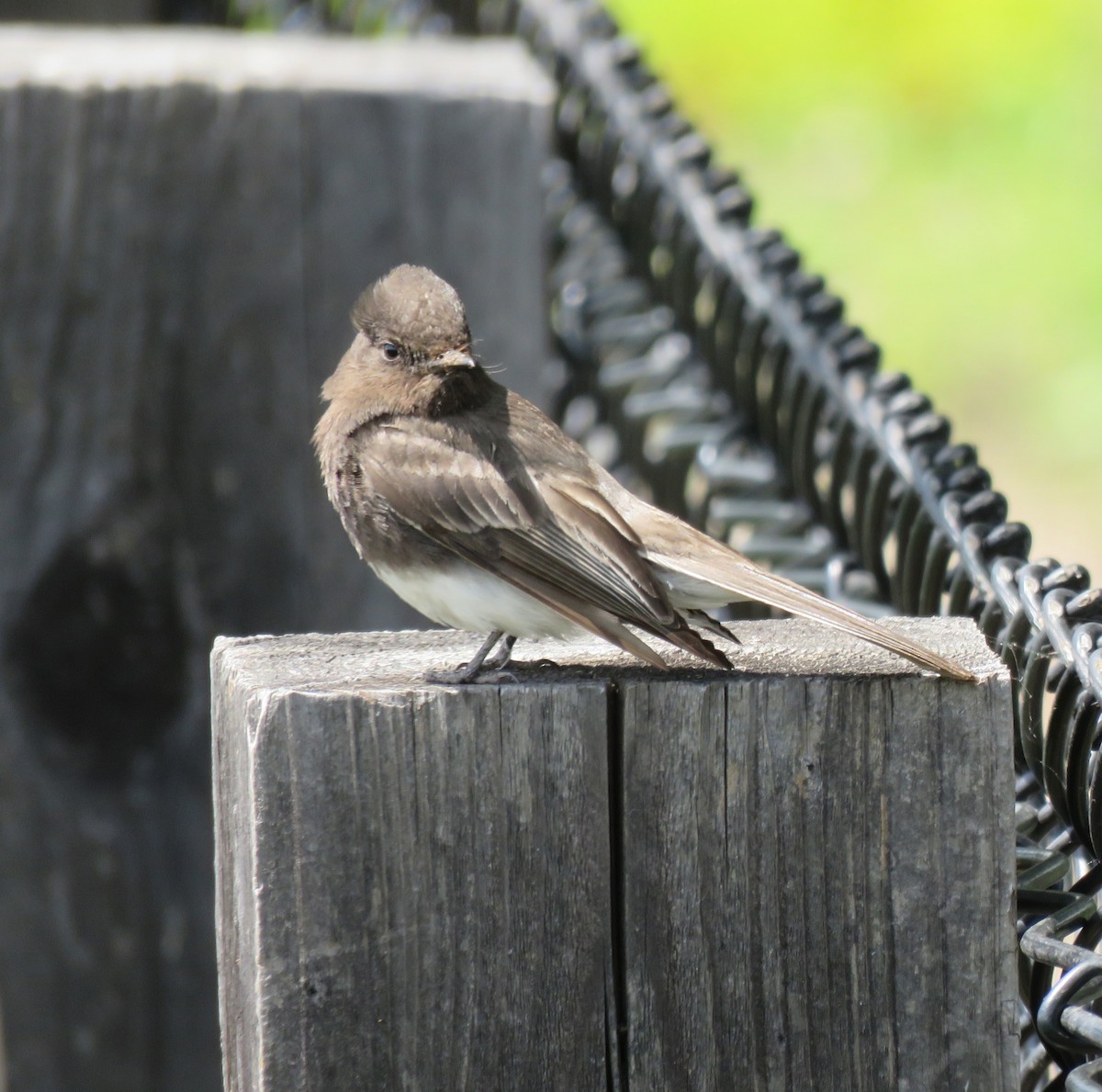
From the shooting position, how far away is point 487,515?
9.77 feet

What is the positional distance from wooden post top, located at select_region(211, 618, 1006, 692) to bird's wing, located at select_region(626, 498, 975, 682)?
33 mm

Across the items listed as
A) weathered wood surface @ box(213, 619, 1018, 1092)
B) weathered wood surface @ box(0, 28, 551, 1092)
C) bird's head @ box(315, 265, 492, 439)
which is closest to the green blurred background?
weathered wood surface @ box(0, 28, 551, 1092)

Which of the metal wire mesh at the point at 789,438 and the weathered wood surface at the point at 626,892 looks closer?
the weathered wood surface at the point at 626,892

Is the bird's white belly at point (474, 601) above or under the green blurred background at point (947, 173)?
under

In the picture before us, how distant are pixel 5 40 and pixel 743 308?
168 cm

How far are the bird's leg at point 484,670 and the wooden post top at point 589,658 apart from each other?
3 cm

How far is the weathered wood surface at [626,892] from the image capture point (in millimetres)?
2055

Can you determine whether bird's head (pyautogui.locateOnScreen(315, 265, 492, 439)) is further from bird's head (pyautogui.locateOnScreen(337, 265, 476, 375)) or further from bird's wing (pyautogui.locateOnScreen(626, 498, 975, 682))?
bird's wing (pyautogui.locateOnScreen(626, 498, 975, 682))

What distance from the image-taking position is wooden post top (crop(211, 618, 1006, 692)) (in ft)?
7.22

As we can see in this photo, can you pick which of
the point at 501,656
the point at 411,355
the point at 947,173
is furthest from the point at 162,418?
the point at 947,173

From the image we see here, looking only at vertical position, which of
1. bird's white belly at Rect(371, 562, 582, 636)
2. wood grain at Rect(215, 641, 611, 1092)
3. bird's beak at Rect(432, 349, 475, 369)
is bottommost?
wood grain at Rect(215, 641, 611, 1092)

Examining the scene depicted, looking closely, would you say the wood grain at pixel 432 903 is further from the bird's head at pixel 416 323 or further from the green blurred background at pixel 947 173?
the green blurred background at pixel 947 173

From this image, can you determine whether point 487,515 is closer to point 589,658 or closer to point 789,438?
point 589,658

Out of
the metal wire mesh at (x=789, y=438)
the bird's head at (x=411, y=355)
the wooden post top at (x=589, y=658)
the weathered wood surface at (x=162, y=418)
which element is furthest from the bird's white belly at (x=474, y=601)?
the metal wire mesh at (x=789, y=438)
